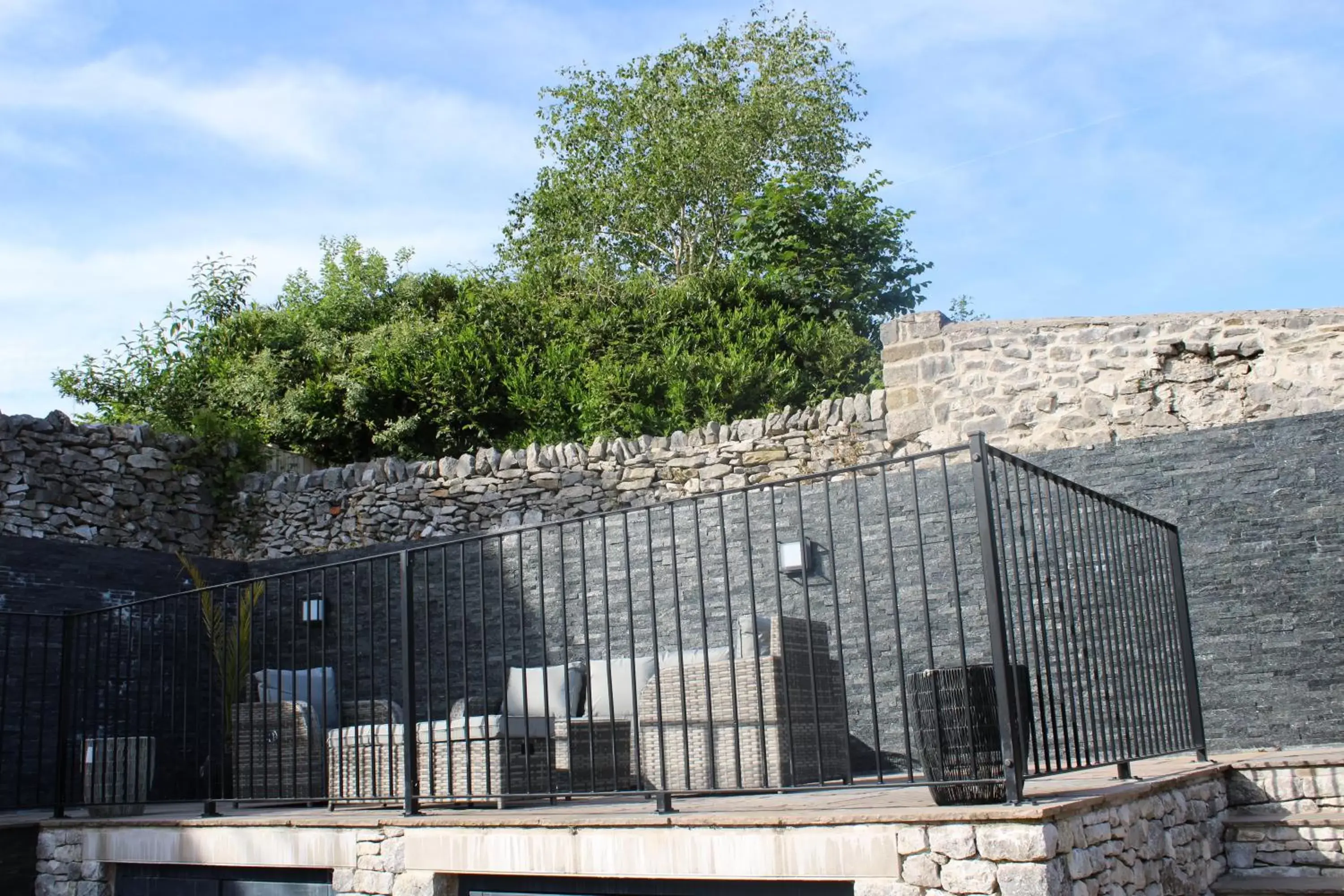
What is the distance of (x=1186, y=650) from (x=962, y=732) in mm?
2654

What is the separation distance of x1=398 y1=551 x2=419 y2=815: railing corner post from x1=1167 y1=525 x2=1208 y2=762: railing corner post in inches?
137

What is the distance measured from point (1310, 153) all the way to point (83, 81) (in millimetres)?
9220

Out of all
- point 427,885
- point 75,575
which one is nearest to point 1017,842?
point 427,885

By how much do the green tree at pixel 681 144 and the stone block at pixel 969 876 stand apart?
48.4 feet

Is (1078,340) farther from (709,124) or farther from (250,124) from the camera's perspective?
(709,124)

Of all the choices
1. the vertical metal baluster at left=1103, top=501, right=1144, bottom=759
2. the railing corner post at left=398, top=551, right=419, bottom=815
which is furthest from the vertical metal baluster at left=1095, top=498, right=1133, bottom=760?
the railing corner post at left=398, top=551, right=419, bottom=815

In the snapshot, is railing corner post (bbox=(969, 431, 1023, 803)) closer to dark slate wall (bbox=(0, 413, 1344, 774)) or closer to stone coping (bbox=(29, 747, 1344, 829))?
stone coping (bbox=(29, 747, 1344, 829))

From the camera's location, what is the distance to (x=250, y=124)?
29.1 feet

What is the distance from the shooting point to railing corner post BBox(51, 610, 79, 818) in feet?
19.6

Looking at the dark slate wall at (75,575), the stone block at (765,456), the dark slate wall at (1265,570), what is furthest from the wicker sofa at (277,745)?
the dark slate wall at (1265,570)

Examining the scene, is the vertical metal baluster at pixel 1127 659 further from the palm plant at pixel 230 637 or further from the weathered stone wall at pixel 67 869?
the palm plant at pixel 230 637

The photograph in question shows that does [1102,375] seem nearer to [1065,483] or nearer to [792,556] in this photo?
[792,556]

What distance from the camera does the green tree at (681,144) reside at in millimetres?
18766

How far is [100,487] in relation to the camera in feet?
32.9
